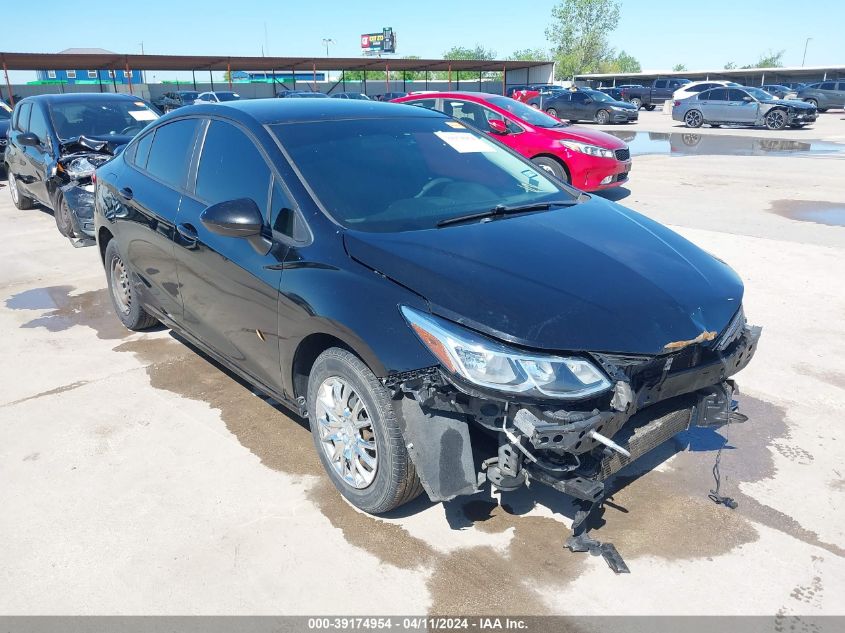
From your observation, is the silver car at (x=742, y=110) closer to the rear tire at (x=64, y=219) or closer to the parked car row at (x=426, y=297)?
the rear tire at (x=64, y=219)

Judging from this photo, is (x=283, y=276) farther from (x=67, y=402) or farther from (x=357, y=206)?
(x=67, y=402)

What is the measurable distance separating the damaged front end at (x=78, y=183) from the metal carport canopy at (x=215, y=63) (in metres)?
22.1

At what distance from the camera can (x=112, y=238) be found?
16.9 feet

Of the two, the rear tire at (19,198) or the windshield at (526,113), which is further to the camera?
the windshield at (526,113)

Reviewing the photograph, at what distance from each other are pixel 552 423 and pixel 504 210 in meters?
1.41

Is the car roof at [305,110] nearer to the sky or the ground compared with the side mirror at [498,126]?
nearer to the sky

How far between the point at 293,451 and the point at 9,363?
2.63 m

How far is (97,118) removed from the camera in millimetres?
8984

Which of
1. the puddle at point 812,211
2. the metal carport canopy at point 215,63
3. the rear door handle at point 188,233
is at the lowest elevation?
the puddle at point 812,211

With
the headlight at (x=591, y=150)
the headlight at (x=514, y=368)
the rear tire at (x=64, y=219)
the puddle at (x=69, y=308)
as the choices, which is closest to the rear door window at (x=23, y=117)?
the rear tire at (x=64, y=219)

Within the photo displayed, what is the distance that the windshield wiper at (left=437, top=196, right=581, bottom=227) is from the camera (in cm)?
326

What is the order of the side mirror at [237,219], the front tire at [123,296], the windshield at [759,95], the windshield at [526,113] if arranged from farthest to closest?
the windshield at [759,95] < the windshield at [526,113] < the front tire at [123,296] < the side mirror at [237,219]

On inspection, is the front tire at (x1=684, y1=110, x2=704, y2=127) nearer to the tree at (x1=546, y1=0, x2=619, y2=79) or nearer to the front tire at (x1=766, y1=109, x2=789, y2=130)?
the front tire at (x1=766, y1=109, x2=789, y2=130)

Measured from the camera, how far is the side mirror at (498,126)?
34.9 ft
